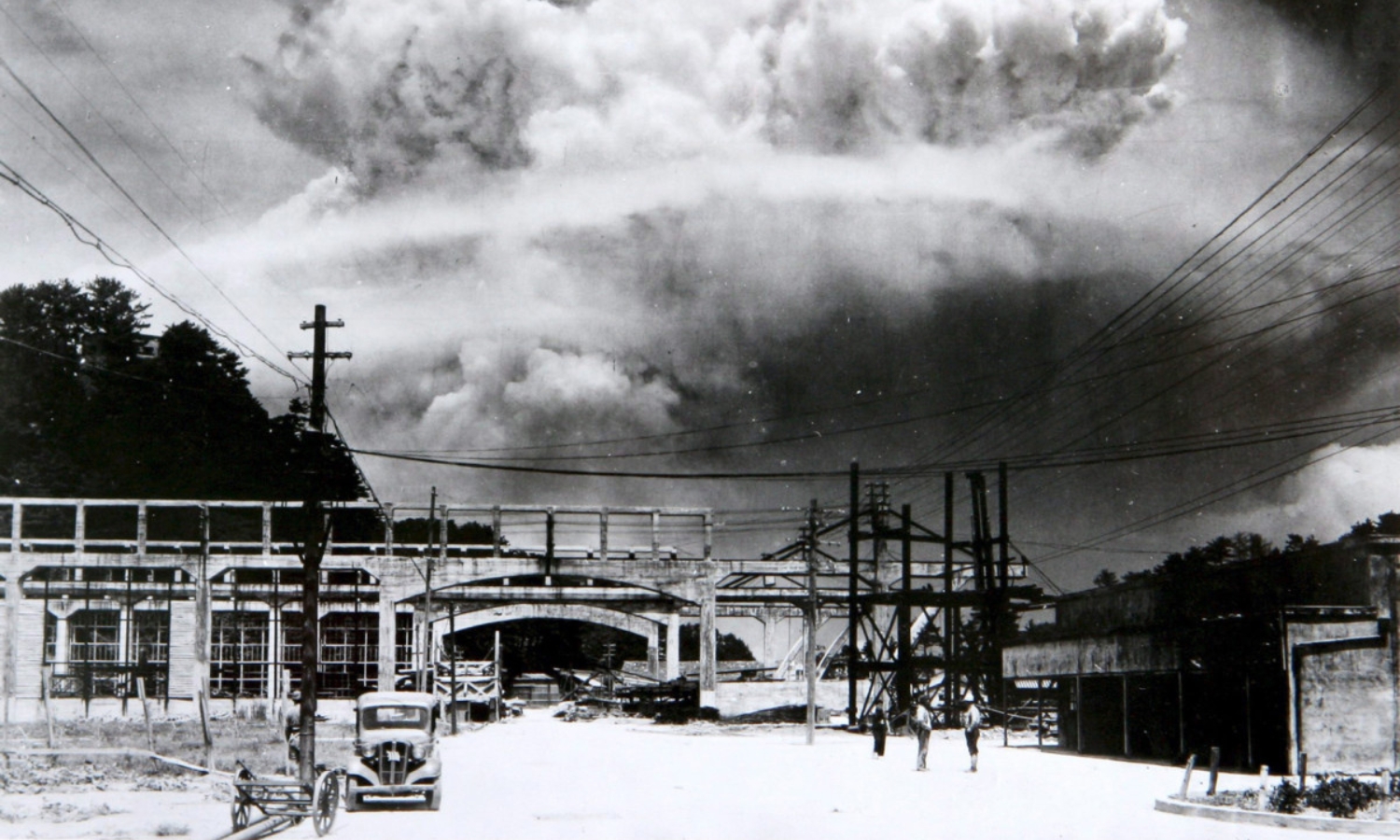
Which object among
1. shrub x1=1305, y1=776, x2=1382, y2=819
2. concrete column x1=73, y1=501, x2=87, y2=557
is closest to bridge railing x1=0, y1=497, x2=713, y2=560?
concrete column x1=73, y1=501, x2=87, y2=557

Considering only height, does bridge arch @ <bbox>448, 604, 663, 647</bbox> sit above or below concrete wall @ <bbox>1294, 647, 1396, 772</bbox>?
above

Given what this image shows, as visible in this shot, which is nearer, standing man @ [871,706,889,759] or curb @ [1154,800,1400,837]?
curb @ [1154,800,1400,837]

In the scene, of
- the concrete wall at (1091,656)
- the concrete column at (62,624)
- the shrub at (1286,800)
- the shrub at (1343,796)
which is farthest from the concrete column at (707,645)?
the shrub at (1343,796)

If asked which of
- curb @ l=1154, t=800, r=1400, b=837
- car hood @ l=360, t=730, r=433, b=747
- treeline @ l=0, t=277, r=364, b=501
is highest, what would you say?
treeline @ l=0, t=277, r=364, b=501

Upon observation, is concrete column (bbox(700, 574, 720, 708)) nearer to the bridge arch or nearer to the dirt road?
the bridge arch

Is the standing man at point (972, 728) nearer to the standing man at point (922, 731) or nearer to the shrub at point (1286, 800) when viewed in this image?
the standing man at point (922, 731)

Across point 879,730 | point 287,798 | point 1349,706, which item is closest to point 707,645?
point 879,730

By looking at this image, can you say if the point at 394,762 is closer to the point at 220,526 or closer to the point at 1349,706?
the point at 1349,706

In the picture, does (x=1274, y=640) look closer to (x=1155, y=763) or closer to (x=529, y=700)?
(x=1155, y=763)
